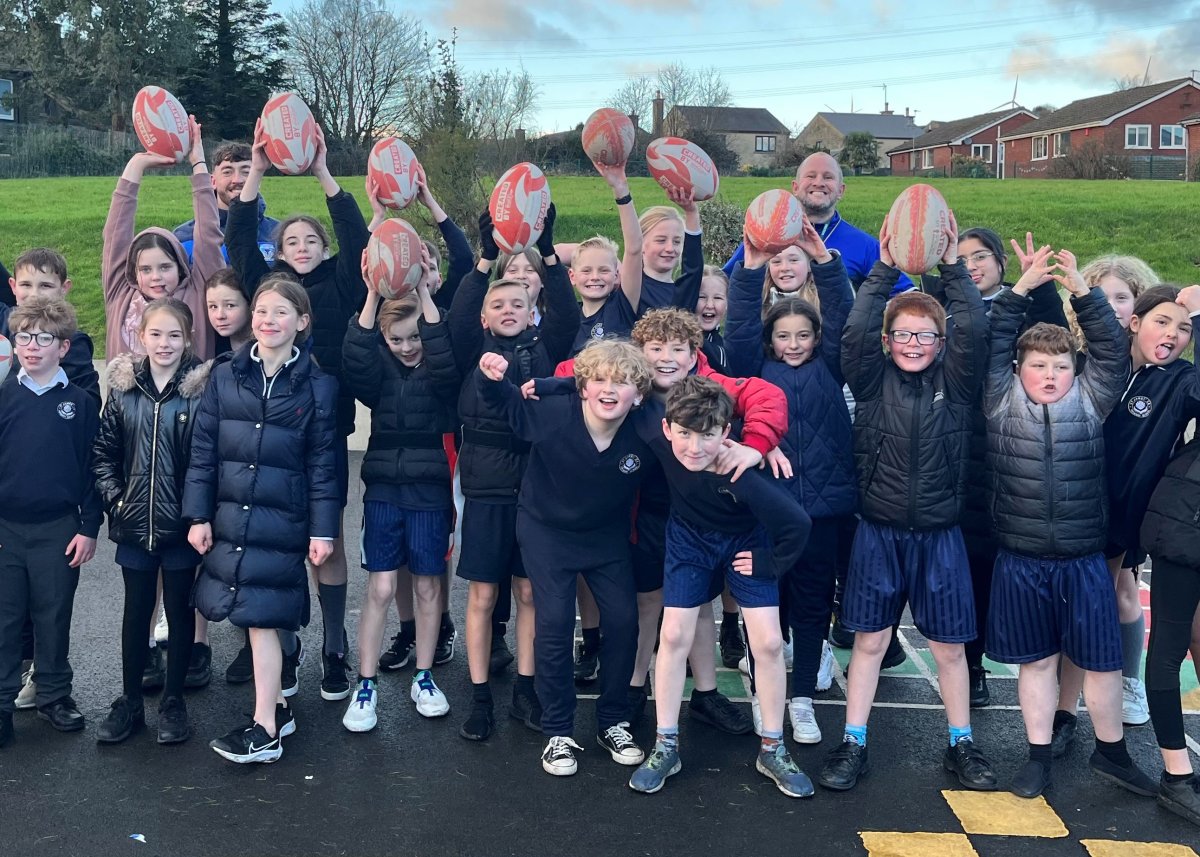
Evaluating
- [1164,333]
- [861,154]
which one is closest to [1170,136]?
[861,154]

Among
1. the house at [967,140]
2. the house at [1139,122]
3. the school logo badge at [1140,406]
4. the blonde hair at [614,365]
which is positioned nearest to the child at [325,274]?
the blonde hair at [614,365]

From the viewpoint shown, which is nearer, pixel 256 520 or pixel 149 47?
pixel 256 520

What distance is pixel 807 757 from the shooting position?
410 cm

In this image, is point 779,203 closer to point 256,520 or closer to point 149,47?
point 256,520

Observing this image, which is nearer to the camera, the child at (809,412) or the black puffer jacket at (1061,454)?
the black puffer jacket at (1061,454)

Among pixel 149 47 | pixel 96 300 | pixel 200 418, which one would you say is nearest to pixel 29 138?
pixel 149 47

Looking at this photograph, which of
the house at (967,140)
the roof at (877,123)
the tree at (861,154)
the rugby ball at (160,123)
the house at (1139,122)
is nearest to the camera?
the rugby ball at (160,123)

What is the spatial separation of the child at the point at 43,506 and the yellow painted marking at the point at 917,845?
9.94 ft

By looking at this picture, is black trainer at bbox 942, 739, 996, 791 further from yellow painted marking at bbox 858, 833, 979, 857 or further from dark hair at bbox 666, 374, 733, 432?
dark hair at bbox 666, 374, 733, 432

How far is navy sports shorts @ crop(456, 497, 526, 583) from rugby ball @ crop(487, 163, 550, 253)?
41.0 inches

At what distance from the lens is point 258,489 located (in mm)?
4047

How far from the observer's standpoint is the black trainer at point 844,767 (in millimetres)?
3814

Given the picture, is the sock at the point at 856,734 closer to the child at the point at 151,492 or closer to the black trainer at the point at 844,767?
the black trainer at the point at 844,767

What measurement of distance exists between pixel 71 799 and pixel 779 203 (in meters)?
3.35
